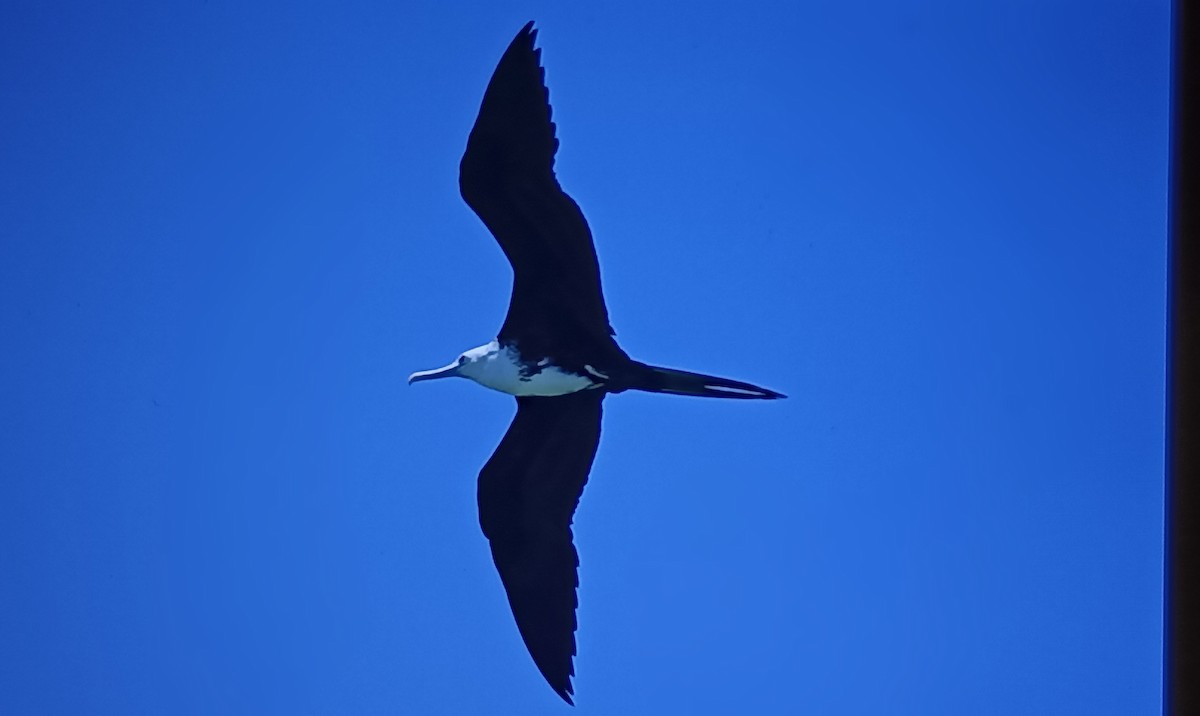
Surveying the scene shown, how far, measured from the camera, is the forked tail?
65.6 inches

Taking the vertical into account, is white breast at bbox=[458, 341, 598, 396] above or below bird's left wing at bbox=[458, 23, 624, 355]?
below

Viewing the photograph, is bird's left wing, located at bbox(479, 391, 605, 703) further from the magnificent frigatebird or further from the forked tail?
the forked tail

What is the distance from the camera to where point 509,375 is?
1756 mm

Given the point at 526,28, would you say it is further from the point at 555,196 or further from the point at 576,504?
the point at 576,504

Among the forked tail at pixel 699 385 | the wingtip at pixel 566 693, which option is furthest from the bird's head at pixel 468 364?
the wingtip at pixel 566 693

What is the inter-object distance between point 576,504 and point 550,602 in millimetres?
151

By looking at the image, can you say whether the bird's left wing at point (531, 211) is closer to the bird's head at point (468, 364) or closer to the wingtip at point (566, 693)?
the bird's head at point (468, 364)

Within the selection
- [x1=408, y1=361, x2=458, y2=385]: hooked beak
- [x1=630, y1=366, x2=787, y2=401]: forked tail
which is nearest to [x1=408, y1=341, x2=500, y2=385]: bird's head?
[x1=408, y1=361, x2=458, y2=385]: hooked beak

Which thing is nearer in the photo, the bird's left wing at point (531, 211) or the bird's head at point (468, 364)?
the bird's left wing at point (531, 211)

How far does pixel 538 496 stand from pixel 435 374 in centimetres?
25

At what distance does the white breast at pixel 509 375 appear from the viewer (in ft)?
5.73

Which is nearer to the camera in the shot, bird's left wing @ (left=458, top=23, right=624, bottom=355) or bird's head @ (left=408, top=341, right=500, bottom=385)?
bird's left wing @ (left=458, top=23, right=624, bottom=355)

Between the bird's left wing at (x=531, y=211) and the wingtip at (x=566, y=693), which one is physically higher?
the bird's left wing at (x=531, y=211)

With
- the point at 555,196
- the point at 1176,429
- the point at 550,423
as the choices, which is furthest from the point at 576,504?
the point at 1176,429
